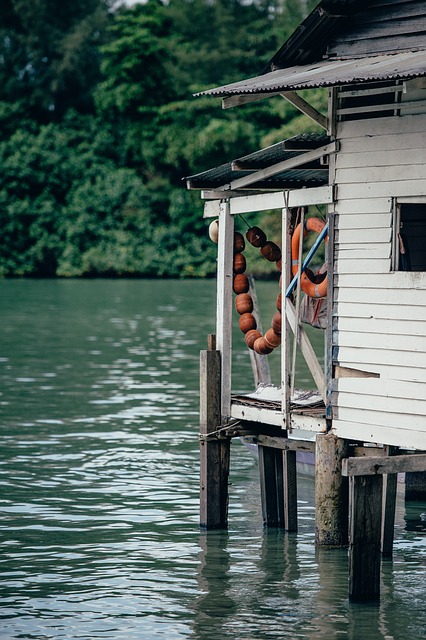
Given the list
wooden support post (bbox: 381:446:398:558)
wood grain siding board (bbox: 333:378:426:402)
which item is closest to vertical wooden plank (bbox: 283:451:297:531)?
wooden support post (bbox: 381:446:398:558)

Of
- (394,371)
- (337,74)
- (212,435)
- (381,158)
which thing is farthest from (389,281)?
(212,435)

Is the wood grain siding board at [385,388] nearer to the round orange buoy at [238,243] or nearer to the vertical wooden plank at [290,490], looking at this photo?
the vertical wooden plank at [290,490]

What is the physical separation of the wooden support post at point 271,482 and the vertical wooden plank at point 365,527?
2992 mm

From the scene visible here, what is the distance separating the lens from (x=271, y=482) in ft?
46.0

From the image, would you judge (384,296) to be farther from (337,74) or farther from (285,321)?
(337,74)

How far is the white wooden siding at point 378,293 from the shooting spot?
36.8 ft

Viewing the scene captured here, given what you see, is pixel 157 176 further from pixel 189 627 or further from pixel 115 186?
pixel 189 627

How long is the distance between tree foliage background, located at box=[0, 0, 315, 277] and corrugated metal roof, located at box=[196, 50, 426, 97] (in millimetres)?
55120

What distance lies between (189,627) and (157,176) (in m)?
63.9

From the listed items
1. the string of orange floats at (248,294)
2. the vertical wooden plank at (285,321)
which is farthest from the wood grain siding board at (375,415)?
the string of orange floats at (248,294)

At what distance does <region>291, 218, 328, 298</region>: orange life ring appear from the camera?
41.3 ft

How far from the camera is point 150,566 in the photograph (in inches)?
504

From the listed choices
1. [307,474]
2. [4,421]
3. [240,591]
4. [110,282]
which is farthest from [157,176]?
[240,591]

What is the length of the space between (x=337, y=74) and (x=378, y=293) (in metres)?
1.87
